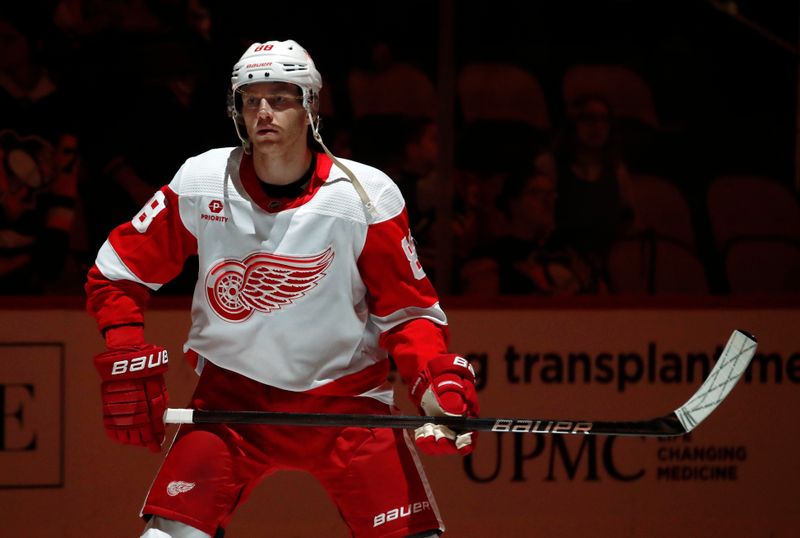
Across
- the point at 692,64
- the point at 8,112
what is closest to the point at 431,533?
the point at 8,112

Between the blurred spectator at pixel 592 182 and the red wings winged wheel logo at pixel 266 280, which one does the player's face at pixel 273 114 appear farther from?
the blurred spectator at pixel 592 182

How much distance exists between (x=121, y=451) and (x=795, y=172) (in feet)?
8.94

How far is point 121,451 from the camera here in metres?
3.94

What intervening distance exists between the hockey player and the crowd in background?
1.54 metres

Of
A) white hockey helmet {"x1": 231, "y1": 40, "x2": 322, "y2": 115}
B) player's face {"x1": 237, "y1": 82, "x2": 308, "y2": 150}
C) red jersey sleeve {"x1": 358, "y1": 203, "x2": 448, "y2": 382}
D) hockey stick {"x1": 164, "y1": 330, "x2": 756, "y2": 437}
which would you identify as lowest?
hockey stick {"x1": 164, "y1": 330, "x2": 756, "y2": 437}

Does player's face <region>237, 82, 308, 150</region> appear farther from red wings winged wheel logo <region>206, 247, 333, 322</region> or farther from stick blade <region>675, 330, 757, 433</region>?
stick blade <region>675, 330, 757, 433</region>

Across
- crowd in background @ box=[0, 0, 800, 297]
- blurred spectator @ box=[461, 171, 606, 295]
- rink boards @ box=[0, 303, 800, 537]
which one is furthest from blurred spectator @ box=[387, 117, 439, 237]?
rink boards @ box=[0, 303, 800, 537]

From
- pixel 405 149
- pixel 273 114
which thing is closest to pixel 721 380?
pixel 273 114

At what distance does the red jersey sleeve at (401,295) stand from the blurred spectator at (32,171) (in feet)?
6.09

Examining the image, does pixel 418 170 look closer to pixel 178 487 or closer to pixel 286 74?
pixel 286 74

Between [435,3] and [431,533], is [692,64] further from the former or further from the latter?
[431,533]

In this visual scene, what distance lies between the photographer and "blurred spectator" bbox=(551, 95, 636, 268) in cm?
474

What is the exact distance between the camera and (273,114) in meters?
2.81

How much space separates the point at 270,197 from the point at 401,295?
1.22ft
